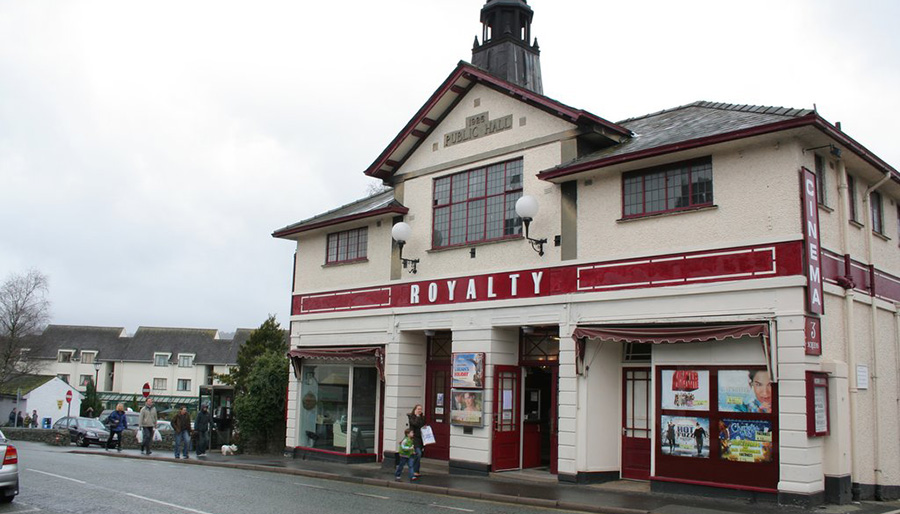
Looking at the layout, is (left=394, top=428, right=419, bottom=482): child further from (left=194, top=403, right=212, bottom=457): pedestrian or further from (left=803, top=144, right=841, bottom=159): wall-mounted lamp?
(left=803, top=144, right=841, bottom=159): wall-mounted lamp

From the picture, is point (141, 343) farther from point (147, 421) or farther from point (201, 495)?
point (201, 495)

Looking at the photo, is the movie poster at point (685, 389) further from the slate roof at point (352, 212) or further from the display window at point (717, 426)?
the slate roof at point (352, 212)

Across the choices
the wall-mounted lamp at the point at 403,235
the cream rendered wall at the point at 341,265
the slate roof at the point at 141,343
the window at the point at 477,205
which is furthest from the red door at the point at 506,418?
the slate roof at the point at 141,343

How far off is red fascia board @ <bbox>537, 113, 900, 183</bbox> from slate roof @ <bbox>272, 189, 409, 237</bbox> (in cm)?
505

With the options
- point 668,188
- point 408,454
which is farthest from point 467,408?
point 668,188

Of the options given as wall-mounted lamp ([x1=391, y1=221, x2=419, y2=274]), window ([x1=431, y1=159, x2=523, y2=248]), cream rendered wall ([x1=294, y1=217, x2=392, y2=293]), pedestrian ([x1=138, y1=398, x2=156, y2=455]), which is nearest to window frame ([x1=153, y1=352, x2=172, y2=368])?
pedestrian ([x1=138, y1=398, x2=156, y2=455])

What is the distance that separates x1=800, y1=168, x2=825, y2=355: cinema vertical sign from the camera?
1233 centimetres

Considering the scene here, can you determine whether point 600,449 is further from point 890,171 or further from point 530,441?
point 890,171

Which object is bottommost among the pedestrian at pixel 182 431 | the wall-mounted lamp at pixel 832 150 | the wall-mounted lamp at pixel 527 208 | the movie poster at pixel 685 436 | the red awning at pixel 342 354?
the pedestrian at pixel 182 431

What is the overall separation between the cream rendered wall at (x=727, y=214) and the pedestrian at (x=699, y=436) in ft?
10.4

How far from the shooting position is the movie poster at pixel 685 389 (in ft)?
44.1

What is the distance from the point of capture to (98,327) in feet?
261

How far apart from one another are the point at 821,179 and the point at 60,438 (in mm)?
28769

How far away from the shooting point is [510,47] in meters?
22.4
